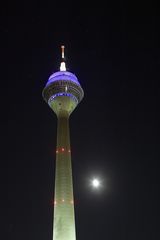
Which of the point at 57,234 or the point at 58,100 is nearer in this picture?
the point at 57,234

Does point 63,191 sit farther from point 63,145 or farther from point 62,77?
point 62,77

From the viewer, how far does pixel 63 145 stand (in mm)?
79062

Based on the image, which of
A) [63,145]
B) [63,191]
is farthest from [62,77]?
[63,191]

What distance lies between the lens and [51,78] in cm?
8925

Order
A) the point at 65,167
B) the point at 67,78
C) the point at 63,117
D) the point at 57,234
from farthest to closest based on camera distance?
the point at 67,78
the point at 63,117
the point at 65,167
the point at 57,234

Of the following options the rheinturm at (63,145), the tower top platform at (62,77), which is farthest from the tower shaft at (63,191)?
the tower top platform at (62,77)

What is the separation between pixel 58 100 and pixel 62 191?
2072cm

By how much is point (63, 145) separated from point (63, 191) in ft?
30.4

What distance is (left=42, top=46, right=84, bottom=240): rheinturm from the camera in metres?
72.2

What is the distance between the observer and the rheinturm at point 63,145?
72.2 metres

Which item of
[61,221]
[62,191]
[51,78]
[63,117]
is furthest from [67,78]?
[61,221]

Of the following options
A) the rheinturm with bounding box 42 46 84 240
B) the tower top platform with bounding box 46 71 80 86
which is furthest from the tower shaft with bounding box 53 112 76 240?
the tower top platform with bounding box 46 71 80 86

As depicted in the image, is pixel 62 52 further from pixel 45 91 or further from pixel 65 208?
pixel 65 208

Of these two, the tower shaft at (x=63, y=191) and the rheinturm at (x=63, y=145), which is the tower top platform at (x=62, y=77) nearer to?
the rheinturm at (x=63, y=145)
